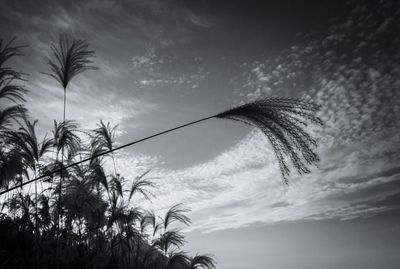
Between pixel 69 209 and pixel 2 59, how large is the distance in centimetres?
340

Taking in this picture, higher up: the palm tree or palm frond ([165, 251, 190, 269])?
the palm tree

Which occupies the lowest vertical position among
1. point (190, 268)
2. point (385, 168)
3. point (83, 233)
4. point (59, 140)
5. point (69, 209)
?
point (190, 268)

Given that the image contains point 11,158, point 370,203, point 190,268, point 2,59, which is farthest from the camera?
point 370,203

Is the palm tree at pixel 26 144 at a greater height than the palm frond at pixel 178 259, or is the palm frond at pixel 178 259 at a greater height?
the palm tree at pixel 26 144

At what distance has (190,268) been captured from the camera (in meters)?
7.25

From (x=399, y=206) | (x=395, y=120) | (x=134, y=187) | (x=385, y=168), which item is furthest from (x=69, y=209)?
(x=399, y=206)

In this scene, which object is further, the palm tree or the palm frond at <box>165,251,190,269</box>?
the palm frond at <box>165,251,190,269</box>

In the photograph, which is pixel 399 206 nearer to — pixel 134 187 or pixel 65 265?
pixel 134 187

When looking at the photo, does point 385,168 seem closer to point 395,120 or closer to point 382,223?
point 395,120

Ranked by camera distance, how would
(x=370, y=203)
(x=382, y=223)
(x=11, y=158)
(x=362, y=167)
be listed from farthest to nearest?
(x=382, y=223), (x=370, y=203), (x=362, y=167), (x=11, y=158)

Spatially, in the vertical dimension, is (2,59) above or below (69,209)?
above

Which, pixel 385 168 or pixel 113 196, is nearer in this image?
pixel 113 196

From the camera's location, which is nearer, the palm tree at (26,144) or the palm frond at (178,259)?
the palm tree at (26,144)

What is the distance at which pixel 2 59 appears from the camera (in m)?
3.37
